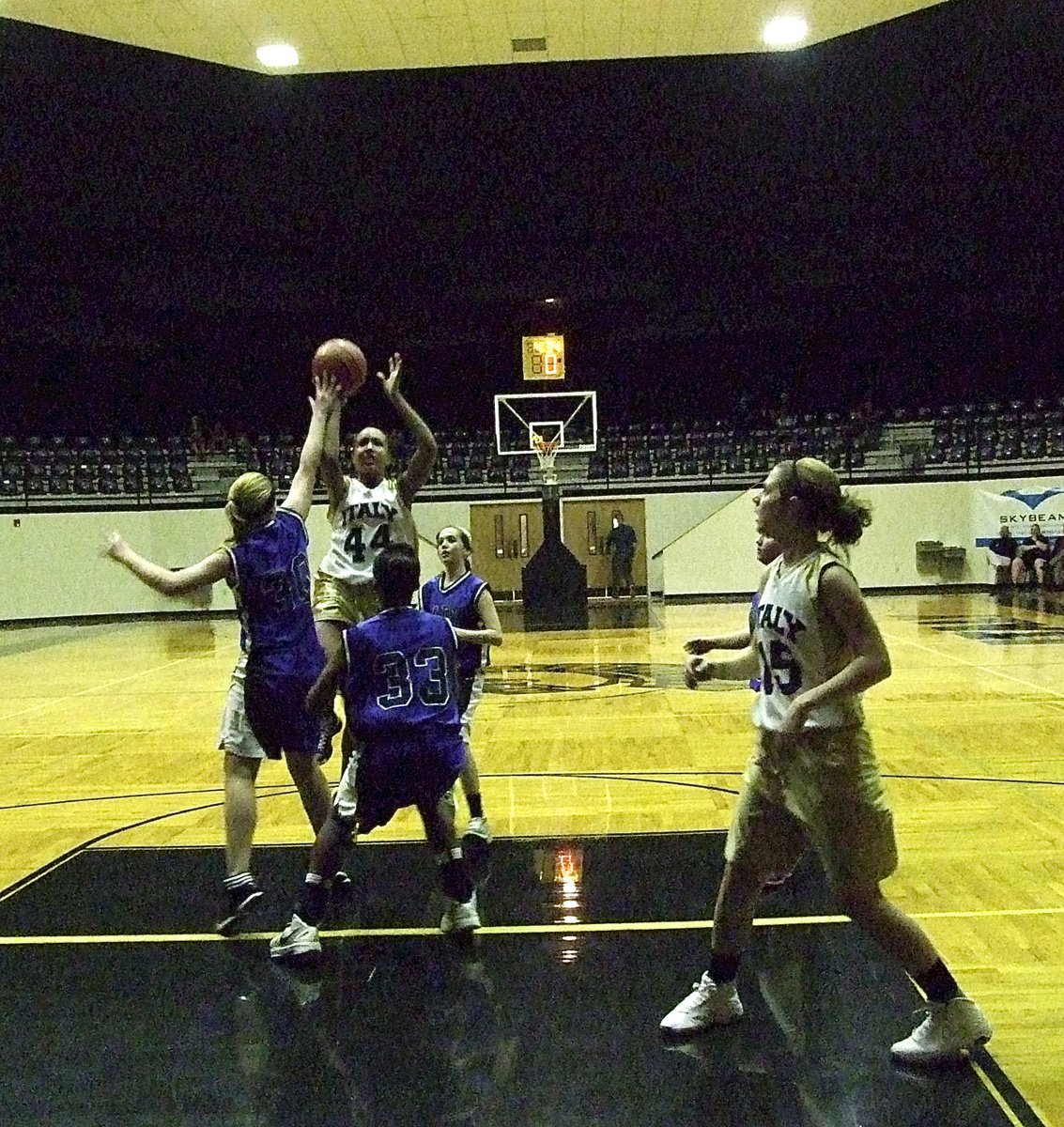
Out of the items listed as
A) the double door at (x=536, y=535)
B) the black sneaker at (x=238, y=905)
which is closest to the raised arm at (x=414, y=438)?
the black sneaker at (x=238, y=905)

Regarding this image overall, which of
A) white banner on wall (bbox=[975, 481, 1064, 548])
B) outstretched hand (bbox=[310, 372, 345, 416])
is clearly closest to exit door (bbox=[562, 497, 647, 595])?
white banner on wall (bbox=[975, 481, 1064, 548])

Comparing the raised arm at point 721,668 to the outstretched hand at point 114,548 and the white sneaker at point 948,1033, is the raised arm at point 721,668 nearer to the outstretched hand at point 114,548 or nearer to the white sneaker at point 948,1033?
the white sneaker at point 948,1033

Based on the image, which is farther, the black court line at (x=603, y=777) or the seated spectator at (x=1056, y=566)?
the seated spectator at (x=1056, y=566)

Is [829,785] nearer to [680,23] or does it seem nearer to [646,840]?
[646,840]

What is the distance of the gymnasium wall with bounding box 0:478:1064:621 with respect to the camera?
2044 cm

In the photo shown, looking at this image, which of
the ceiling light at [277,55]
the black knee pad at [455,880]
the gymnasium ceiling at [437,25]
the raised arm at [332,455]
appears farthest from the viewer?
the ceiling light at [277,55]

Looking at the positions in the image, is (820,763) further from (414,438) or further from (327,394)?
(327,394)

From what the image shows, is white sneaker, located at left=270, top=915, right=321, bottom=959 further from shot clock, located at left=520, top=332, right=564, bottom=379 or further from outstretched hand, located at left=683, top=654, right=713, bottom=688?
shot clock, located at left=520, top=332, right=564, bottom=379

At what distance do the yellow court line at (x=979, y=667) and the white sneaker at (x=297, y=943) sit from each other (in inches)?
257

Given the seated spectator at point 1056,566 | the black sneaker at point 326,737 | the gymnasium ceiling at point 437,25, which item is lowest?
the seated spectator at point 1056,566

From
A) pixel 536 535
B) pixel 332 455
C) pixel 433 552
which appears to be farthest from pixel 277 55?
pixel 536 535

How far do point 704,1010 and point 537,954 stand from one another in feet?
2.46

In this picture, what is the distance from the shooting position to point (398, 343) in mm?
24766

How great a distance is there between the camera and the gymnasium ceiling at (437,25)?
8.96 metres
